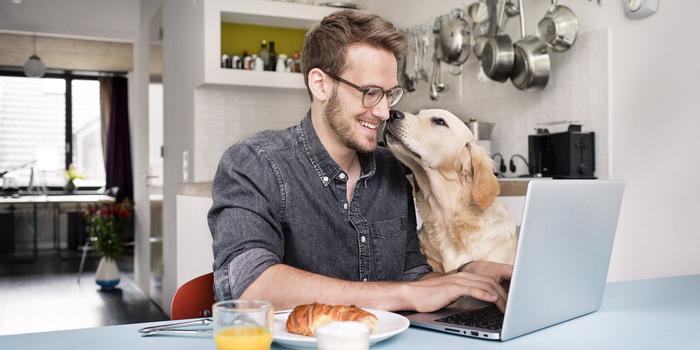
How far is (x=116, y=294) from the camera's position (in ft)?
21.2

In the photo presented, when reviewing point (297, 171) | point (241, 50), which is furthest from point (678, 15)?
point (241, 50)

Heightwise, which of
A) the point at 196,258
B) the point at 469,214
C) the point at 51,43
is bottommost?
the point at 196,258

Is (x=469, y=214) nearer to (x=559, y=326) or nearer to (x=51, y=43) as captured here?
(x=559, y=326)

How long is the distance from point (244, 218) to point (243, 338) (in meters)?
0.61

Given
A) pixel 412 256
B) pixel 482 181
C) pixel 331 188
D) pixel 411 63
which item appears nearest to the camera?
pixel 482 181

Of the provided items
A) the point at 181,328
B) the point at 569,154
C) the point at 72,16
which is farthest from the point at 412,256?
the point at 72,16

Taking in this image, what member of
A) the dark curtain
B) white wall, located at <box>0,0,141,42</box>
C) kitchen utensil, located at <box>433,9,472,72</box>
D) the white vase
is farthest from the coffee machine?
the dark curtain

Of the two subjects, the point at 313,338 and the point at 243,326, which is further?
the point at 313,338

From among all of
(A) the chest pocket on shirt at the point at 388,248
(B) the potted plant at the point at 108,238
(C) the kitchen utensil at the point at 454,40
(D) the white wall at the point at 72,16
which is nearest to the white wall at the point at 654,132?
(C) the kitchen utensil at the point at 454,40

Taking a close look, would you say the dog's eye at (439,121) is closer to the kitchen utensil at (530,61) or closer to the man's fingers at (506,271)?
the man's fingers at (506,271)

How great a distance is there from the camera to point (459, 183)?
1580 mm

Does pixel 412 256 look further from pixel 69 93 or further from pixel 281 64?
pixel 69 93

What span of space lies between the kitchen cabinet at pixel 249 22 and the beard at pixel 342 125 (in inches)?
114

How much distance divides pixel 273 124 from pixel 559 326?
3.94 m
